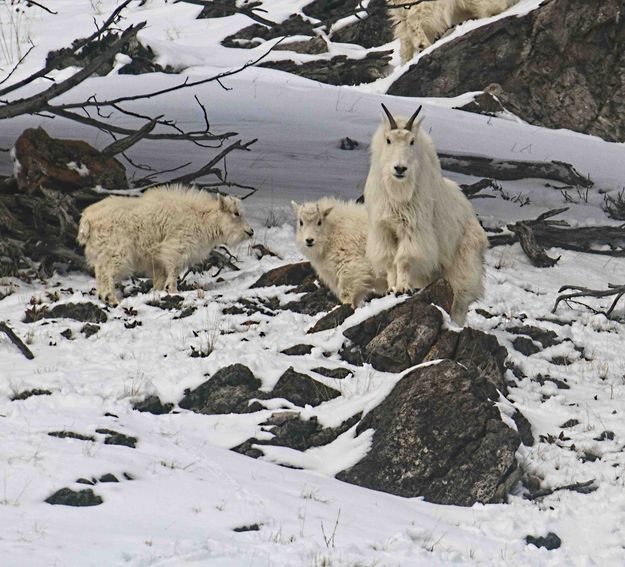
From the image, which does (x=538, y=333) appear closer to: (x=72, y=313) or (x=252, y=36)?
(x=72, y=313)

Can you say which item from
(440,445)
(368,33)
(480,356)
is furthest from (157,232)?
(368,33)

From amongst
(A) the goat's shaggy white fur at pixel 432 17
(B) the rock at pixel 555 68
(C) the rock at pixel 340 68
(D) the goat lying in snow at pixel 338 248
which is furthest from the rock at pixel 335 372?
(A) the goat's shaggy white fur at pixel 432 17

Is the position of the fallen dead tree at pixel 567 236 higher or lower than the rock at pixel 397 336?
lower

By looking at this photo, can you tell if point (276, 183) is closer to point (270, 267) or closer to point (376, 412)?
point (270, 267)

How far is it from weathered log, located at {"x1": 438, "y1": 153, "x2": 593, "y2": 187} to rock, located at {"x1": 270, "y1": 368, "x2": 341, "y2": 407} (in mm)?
8442

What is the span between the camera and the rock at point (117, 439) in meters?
7.48

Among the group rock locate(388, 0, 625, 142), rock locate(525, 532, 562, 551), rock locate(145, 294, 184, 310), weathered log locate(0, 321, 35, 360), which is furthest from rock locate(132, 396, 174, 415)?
rock locate(388, 0, 625, 142)

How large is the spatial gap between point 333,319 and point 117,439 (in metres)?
3.64

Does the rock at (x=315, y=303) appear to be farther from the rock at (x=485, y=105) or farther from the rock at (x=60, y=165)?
the rock at (x=485, y=105)

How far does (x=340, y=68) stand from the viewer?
23891 mm

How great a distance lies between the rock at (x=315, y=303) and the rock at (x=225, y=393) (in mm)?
2734

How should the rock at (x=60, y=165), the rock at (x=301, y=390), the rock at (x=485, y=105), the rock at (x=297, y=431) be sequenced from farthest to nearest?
the rock at (x=485, y=105)
the rock at (x=60, y=165)
the rock at (x=301, y=390)
the rock at (x=297, y=431)

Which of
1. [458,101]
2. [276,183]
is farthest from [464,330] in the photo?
[458,101]

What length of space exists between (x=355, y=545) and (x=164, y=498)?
121cm
